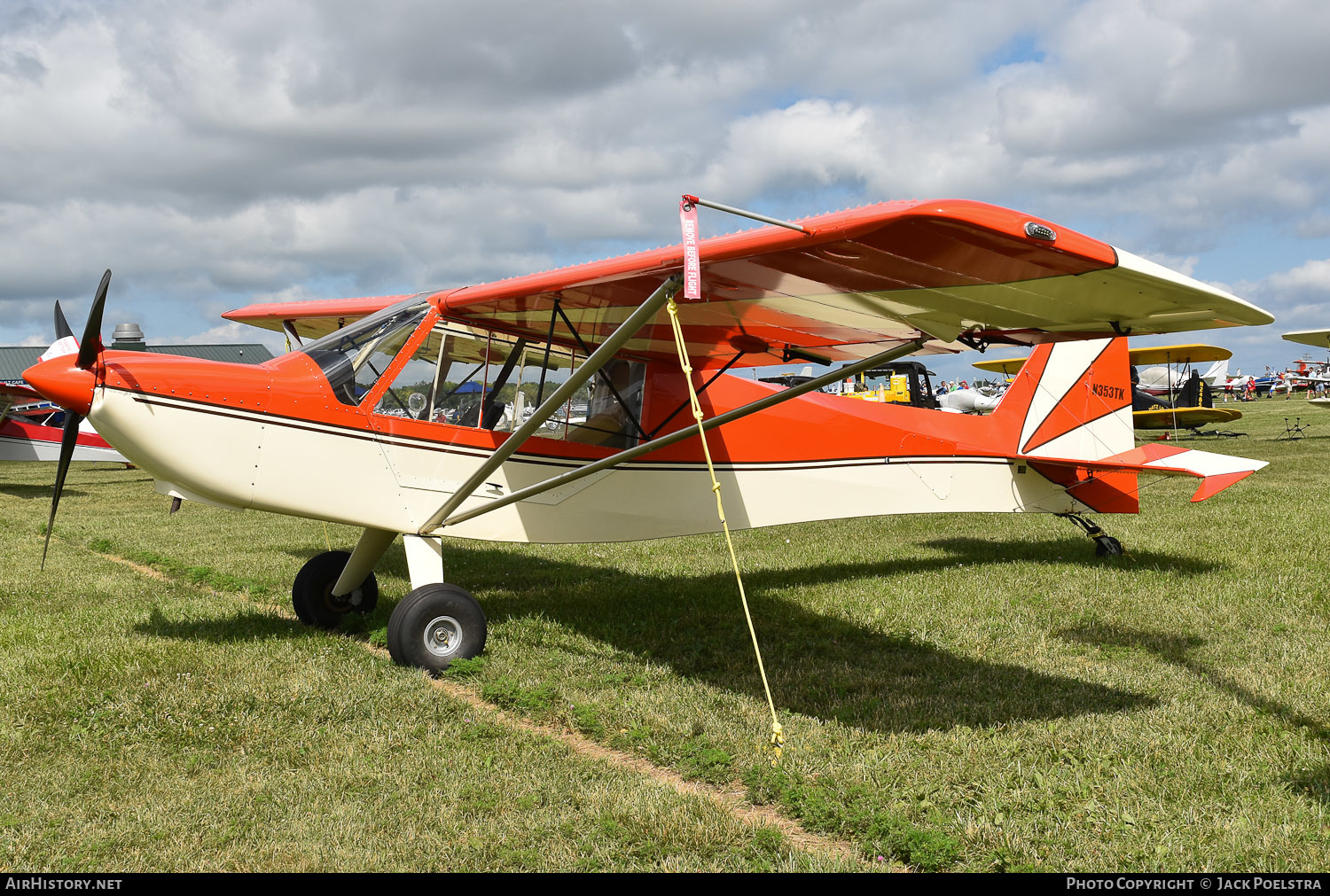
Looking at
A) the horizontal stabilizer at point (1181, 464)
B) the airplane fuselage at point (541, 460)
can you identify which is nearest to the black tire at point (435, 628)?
the airplane fuselage at point (541, 460)

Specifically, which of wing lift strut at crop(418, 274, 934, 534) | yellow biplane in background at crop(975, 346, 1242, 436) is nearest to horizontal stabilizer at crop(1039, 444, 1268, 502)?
wing lift strut at crop(418, 274, 934, 534)

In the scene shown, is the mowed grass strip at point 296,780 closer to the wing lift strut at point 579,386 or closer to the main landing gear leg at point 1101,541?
the wing lift strut at point 579,386

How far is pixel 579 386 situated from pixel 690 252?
3.94 feet

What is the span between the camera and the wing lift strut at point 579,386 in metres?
4.54

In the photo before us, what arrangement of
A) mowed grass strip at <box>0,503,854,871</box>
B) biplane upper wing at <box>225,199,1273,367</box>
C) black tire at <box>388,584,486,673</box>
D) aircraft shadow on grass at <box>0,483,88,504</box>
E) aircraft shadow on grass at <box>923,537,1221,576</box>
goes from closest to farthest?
mowed grass strip at <box>0,503,854,871</box>, biplane upper wing at <box>225,199,1273,367</box>, black tire at <box>388,584,486,673</box>, aircraft shadow on grass at <box>923,537,1221,576</box>, aircraft shadow on grass at <box>0,483,88,504</box>

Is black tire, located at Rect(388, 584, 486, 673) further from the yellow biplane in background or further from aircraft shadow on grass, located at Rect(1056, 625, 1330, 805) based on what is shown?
the yellow biplane in background

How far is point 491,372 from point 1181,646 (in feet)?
15.8

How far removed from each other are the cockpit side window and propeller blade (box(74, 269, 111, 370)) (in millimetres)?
1204

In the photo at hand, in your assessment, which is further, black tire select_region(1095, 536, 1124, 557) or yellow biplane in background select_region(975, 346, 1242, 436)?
yellow biplane in background select_region(975, 346, 1242, 436)

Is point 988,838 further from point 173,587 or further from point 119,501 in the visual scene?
point 119,501


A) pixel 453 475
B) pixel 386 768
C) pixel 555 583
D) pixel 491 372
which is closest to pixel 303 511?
pixel 453 475

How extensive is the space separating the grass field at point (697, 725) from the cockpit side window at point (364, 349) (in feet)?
5.65

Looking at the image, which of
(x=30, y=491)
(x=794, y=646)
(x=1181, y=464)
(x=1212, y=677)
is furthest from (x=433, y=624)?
(x=30, y=491)

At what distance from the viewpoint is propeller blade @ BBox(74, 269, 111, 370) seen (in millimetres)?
4812
